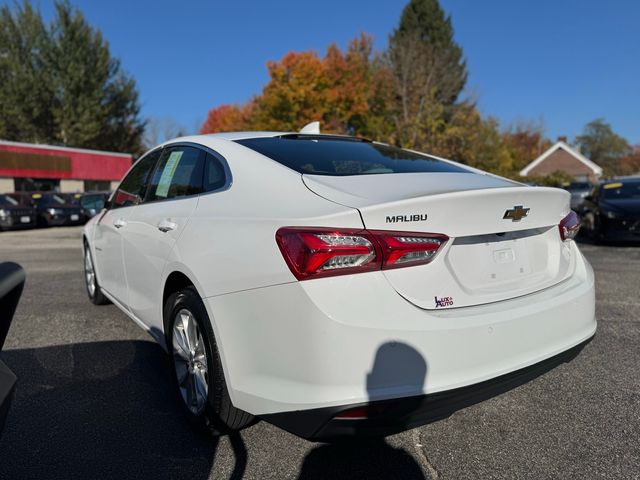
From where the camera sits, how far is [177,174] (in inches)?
124

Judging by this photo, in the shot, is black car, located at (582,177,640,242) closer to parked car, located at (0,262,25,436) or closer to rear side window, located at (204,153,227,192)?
rear side window, located at (204,153,227,192)

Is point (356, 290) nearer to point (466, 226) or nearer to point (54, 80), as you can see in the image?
point (466, 226)

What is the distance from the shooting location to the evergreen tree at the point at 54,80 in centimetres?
4034

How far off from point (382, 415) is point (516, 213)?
1.10m

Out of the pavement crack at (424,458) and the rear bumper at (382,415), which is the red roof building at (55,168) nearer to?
the pavement crack at (424,458)

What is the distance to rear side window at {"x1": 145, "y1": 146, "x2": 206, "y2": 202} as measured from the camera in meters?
2.93

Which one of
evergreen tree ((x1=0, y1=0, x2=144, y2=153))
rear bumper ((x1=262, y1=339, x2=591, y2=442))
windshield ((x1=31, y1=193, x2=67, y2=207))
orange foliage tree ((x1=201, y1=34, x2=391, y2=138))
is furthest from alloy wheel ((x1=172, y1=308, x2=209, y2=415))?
evergreen tree ((x1=0, y1=0, x2=144, y2=153))

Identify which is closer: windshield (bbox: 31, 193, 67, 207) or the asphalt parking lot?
the asphalt parking lot

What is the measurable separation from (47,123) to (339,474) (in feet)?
156

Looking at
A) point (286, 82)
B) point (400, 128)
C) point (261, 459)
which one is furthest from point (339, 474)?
point (286, 82)

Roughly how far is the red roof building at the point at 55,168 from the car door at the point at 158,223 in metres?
31.7

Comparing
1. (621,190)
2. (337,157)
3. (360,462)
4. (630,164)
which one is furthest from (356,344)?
(630,164)

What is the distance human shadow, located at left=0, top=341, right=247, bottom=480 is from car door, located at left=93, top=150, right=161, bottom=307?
0.58 metres

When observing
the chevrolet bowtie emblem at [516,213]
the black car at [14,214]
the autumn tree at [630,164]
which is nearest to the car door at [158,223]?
the chevrolet bowtie emblem at [516,213]
